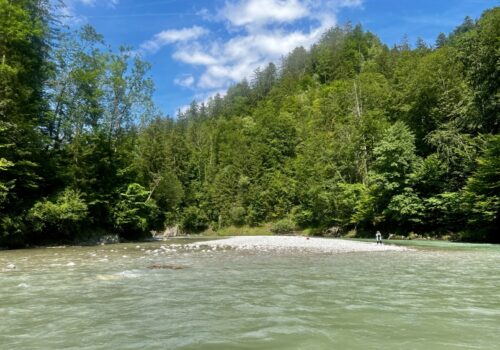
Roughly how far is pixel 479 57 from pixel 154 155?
53.4 m

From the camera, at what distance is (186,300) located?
8.80m

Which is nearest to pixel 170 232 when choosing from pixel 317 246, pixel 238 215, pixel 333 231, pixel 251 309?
pixel 238 215

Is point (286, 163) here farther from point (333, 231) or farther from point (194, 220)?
point (333, 231)

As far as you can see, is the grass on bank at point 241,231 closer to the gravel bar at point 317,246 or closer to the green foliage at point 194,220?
the green foliage at point 194,220

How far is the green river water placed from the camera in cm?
579

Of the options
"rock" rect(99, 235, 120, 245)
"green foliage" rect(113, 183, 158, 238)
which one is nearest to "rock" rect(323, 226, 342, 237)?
"green foliage" rect(113, 183, 158, 238)

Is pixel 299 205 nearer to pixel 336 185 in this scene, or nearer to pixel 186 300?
pixel 336 185

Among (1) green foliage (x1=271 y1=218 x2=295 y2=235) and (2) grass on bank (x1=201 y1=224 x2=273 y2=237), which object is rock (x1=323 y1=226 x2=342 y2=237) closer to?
(1) green foliage (x1=271 y1=218 x2=295 y2=235)

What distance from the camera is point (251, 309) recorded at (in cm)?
781

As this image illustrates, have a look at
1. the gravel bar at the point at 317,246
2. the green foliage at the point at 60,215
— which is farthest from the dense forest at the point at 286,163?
the gravel bar at the point at 317,246

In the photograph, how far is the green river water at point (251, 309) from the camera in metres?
5.79

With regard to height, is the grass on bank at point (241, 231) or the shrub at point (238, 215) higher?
the shrub at point (238, 215)

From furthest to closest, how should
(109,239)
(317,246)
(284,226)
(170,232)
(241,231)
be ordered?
(241,231) < (170,232) < (284,226) < (109,239) < (317,246)

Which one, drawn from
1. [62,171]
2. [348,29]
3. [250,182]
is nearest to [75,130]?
[62,171]
